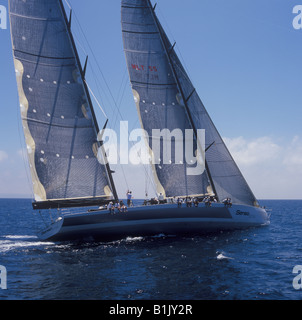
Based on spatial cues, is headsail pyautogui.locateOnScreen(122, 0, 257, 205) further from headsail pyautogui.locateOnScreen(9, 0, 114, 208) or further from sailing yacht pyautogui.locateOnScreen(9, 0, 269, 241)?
headsail pyautogui.locateOnScreen(9, 0, 114, 208)

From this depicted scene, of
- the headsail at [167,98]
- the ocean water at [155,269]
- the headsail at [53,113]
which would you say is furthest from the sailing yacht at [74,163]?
the ocean water at [155,269]

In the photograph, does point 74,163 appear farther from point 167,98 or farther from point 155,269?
point 155,269

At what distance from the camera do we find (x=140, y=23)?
29578 mm

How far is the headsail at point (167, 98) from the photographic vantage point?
2828cm

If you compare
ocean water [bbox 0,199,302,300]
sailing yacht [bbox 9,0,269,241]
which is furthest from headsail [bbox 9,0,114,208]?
ocean water [bbox 0,199,302,300]

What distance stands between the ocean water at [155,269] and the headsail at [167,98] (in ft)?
18.0

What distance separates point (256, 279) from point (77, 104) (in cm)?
1766

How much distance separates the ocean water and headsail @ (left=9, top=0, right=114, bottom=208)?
4.38 m

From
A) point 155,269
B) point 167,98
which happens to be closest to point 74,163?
point 167,98

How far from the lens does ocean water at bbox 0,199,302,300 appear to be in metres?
12.8

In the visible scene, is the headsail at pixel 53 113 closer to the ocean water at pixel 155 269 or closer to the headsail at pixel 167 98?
the ocean water at pixel 155 269

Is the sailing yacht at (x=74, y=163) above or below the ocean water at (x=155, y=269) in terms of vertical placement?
above

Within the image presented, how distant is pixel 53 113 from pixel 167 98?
33.2 ft

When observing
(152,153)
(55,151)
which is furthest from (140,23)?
(55,151)
